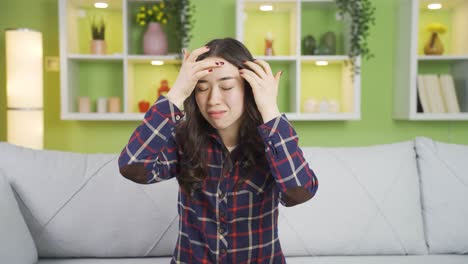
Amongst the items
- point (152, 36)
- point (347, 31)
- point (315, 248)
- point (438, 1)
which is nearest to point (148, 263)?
point (315, 248)

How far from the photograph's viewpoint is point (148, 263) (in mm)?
1529

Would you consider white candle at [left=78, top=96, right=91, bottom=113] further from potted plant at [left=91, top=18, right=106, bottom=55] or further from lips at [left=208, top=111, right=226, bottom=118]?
lips at [left=208, top=111, right=226, bottom=118]

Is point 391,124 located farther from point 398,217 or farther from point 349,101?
point 398,217

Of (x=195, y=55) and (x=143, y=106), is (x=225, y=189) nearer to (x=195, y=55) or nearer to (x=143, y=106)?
(x=195, y=55)

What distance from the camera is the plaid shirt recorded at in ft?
3.40

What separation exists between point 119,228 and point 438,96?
2.24 meters

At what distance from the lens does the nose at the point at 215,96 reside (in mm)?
1050

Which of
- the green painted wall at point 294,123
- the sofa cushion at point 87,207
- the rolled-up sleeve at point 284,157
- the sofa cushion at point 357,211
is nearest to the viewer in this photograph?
the rolled-up sleeve at point 284,157

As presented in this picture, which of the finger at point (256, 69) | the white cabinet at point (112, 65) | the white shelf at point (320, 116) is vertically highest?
the white cabinet at point (112, 65)

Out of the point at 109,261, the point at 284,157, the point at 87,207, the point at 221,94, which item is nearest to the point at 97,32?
the point at 87,207

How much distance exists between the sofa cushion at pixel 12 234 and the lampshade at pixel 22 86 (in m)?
1.32

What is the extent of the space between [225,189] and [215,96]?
0.25 metres

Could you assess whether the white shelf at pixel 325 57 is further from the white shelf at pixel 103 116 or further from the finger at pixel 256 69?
the finger at pixel 256 69

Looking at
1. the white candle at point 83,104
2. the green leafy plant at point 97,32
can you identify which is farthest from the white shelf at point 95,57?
the white candle at point 83,104
